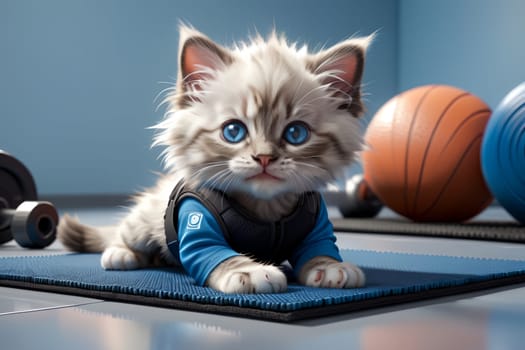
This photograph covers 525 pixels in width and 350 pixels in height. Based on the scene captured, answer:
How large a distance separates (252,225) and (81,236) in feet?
3.09

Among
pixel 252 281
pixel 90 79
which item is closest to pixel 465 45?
pixel 90 79

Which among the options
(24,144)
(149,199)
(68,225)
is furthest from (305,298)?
(24,144)

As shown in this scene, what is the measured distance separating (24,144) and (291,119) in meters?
4.16

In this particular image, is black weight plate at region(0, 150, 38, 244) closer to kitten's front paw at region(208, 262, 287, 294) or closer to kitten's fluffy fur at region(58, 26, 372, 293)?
kitten's fluffy fur at region(58, 26, 372, 293)

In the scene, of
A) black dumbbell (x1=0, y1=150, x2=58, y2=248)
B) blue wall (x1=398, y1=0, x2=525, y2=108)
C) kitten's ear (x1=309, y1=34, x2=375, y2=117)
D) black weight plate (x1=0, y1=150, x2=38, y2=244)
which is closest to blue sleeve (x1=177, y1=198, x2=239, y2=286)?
kitten's ear (x1=309, y1=34, x2=375, y2=117)

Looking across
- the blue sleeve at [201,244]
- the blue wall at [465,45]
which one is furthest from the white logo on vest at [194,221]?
the blue wall at [465,45]

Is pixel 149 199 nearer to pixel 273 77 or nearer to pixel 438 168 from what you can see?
pixel 273 77

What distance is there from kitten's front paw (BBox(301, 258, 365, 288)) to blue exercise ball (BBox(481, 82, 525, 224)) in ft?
6.35

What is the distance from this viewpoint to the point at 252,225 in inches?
64.9

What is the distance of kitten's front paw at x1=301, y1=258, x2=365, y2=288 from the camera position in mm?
1583

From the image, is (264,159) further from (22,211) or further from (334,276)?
(22,211)

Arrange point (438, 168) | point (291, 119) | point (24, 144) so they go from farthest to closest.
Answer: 1. point (24, 144)
2. point (438, 168)
3. point (291, 119)

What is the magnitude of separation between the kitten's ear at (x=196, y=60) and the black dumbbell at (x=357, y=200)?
2765mm

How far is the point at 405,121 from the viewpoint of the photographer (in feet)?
12.4
